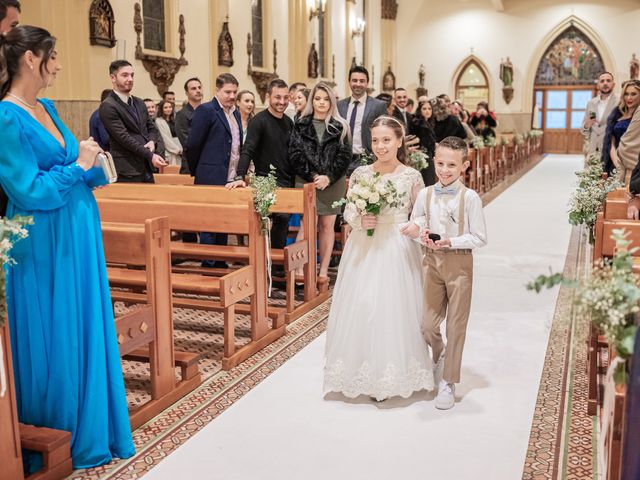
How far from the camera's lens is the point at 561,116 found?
84.3ft

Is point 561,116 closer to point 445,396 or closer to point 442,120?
point 442,120

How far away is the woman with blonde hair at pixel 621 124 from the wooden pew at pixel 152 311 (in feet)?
14.0

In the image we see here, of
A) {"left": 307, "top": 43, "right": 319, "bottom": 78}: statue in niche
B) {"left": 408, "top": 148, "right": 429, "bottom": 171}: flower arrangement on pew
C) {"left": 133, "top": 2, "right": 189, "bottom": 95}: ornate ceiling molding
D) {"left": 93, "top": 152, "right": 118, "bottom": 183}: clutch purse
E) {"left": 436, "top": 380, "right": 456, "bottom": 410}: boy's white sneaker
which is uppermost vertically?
{"left": 307, "top": 43, "right": 319, "bottom": 78}: statue in niche

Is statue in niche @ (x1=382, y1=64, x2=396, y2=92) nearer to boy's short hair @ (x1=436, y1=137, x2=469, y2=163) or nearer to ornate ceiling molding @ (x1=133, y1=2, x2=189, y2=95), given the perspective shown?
ornate ceiling molding @ (x1=133, y1=2, x2=189, y2=95)

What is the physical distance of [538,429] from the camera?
356 cm

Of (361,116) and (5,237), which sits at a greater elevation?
(361,116)

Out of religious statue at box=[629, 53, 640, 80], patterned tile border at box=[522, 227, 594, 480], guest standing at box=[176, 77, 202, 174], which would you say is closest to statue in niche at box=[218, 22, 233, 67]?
guest standing at box=[176, 77, 202, 174]

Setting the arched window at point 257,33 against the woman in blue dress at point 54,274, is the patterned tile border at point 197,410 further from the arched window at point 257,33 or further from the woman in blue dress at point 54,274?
the arched window at point 257,33

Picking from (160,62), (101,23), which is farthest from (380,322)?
(160,62)

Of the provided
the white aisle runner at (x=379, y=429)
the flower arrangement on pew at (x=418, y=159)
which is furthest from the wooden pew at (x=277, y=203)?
the flower arrangement on pew at (x=418, y=159)

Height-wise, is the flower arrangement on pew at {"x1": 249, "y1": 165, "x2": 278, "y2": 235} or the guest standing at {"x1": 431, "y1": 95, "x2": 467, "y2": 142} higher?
the guest standing at {"x1": 431, "y1": 95, "x2": 467, "y2": 142}

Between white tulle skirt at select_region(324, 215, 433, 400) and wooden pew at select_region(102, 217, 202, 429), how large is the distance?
86 cm

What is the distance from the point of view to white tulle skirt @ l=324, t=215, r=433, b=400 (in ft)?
12.3

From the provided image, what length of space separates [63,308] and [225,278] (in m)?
1.44
